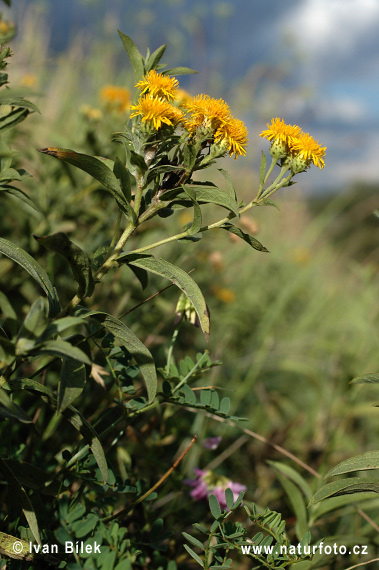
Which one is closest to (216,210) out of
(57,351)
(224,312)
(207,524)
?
(224,312)

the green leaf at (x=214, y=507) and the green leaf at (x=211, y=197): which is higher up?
the green leaf at (x=211, y=197)

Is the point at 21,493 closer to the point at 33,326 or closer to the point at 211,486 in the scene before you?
the point at 33,326

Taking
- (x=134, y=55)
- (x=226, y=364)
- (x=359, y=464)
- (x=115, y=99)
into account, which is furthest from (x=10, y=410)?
(x=115, y=99)

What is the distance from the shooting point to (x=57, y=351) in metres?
0.69

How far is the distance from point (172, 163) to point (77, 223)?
1.29 metres

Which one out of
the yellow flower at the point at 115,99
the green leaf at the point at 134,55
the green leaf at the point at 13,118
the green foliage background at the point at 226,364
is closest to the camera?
the green leaf at the point at 134,55

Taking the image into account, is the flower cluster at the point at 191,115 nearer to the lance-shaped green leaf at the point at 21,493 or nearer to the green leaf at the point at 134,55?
the green leaf at the point at 134,55

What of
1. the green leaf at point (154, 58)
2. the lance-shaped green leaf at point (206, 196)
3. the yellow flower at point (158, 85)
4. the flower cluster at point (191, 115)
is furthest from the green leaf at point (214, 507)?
the green leaf at point (154, 58)

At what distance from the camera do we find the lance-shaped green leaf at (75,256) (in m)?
0.75
